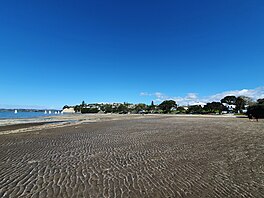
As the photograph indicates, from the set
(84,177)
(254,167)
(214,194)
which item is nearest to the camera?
(214,194)

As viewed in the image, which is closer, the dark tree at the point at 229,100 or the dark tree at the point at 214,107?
the dark tree at the point at 214,107

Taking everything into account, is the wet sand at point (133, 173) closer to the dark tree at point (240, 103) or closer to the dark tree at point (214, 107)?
the dark tree at point (240, 103)

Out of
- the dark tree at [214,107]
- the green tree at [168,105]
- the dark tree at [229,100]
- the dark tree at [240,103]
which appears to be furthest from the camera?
the green tree at [168,105]

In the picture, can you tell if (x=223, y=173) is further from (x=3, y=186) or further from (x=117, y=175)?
(x=3, y=186)

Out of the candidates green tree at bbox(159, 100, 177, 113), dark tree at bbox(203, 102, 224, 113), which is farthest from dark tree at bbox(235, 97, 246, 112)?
green tree at bbox(159, 100, 177, 113)

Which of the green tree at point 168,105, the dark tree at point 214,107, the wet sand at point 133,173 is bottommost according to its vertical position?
the wet sand at point 133,173

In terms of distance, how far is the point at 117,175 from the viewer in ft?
21.2

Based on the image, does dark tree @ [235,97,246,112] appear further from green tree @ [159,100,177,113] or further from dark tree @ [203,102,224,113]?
green tree @ [159,100,177,113]

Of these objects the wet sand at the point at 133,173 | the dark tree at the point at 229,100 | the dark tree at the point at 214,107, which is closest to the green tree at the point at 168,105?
the dark tree at the point at 214,107

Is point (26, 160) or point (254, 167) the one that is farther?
point (26, 160)

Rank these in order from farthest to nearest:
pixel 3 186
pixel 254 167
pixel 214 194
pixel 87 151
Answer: pixel 87 151 < pixel 254 167 < pixel 3 186 < pixel 214 194

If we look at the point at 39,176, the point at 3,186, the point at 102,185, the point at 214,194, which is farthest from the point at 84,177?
the point at 214,194

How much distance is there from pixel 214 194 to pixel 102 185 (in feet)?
10.8

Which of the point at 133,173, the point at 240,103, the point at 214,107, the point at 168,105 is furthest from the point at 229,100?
the point at 133,173
